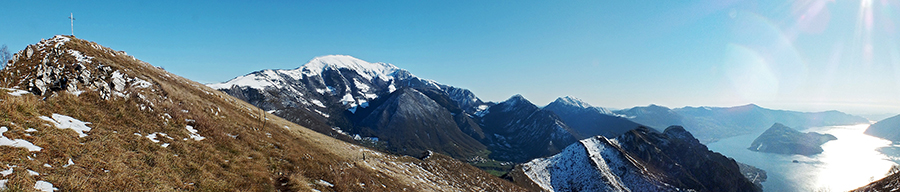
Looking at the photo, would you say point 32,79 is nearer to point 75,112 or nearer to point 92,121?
point 75,112

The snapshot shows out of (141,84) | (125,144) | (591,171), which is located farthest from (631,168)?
(141,84)

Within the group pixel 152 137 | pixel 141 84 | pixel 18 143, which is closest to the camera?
pixel 18 143

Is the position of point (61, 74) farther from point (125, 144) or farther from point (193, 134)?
point (125, 144)

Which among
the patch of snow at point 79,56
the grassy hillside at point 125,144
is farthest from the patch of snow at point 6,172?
the patch of snow at point 79,56

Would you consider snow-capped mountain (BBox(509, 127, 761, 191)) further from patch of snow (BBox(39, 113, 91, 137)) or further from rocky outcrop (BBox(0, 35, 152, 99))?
patch of snow (BBox(39, 113, 91, 137))

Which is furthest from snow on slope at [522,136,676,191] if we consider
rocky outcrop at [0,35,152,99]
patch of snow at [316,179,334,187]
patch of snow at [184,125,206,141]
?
rocky outcrop at [0,35,152,99]

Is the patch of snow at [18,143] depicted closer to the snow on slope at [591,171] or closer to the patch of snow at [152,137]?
the patch of snow at [152,137]
